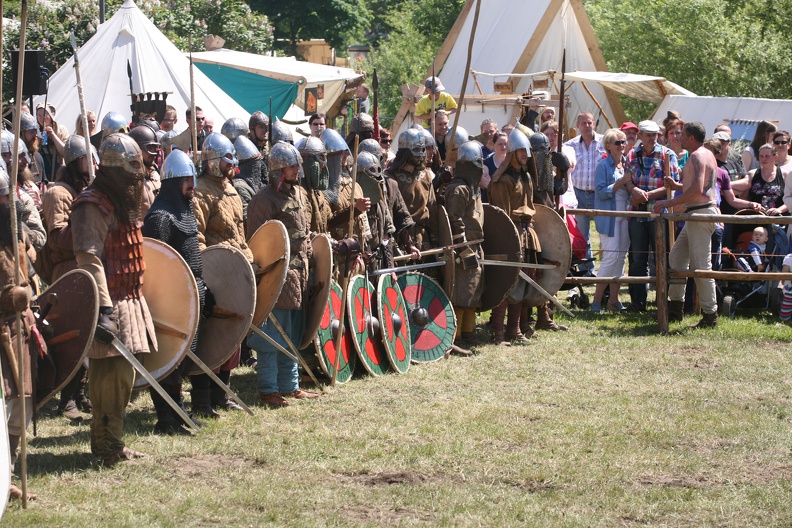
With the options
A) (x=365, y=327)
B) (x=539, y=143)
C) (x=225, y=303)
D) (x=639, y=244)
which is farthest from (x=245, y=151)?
(x=639, y=244)

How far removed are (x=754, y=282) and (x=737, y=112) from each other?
17.3 ft

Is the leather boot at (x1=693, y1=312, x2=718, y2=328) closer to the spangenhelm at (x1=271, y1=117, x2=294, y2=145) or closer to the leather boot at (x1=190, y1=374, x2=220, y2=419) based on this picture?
the spangenhelm at (x1=271, y1=117, x2=294, y2=145)

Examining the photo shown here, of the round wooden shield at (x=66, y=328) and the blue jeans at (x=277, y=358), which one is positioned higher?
the round wooden shield at (x=66, y=328)

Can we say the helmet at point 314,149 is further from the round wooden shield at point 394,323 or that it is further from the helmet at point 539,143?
the helmet at point 539,143

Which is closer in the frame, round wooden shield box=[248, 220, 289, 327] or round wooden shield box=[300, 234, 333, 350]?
round wooden shield box=[248, 220, 289, 327]

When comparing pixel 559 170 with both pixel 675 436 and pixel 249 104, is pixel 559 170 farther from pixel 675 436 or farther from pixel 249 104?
pixel 249 104

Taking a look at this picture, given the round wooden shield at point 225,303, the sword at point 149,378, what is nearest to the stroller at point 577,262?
the round wooden shield at point 225,303

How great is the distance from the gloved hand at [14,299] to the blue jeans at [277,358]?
93.5 inches

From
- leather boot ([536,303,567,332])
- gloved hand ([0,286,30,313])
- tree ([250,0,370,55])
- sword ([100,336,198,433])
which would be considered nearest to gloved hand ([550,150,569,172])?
leather boot ([536,303,567,332])

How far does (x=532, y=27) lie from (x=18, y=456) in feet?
55.5

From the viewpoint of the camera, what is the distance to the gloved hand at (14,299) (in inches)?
198

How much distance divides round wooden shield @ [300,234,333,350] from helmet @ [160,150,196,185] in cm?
137

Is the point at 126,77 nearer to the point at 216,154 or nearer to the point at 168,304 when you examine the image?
the point at 216,154

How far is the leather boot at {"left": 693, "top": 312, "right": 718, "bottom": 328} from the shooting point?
32.8ft
